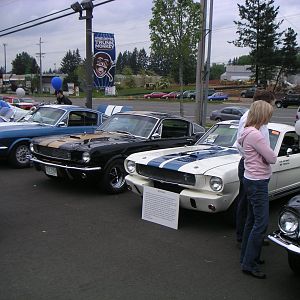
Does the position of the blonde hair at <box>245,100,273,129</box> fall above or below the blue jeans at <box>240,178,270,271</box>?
above

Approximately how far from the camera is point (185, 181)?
5773mm

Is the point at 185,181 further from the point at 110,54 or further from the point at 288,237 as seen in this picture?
the point at 110,54

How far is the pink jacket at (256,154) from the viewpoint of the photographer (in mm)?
4191

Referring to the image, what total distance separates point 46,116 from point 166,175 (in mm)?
5479

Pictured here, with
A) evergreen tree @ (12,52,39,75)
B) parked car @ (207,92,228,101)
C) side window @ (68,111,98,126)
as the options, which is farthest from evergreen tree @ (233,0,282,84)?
evergreen tree @ (12,52,39,75)

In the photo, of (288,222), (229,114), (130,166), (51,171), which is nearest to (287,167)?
(130,166)

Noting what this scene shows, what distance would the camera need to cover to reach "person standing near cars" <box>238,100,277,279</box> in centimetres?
421

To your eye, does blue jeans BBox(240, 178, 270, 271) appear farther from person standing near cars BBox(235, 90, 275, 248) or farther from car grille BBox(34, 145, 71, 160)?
car grille BBox(34, 145, 71, 160)

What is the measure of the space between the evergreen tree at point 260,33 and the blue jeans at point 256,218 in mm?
64486

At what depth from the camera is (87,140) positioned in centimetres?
780

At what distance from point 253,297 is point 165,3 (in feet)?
41.4

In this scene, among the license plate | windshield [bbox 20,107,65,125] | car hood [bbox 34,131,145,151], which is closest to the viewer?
car hood [bbox 34,131,145,151]

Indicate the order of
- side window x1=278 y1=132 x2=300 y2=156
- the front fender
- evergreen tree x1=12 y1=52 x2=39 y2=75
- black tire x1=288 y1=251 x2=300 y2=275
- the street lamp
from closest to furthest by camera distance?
black tire x1=288 y1=251 x2=300 y2=275 → side window x1=278 y1=132 x2=300 y2=156 → the front fender → the street lamp → evergreen tree x1=12 y1=52 x2=39 y2=75

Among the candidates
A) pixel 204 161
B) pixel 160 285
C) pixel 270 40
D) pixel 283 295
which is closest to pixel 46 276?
pixel 160 285
